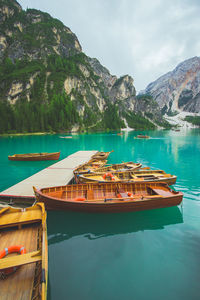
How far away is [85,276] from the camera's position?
702 cm

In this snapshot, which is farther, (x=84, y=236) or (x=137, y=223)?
(x=137, y=223)

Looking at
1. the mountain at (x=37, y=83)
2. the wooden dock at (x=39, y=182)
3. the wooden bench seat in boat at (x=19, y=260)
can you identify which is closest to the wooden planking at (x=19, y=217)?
the wooden bench seat in boat at (x=19, y=260)

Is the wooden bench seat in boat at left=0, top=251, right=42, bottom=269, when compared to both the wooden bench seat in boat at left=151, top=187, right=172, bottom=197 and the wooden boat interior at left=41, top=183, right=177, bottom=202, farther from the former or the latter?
the wooden bench seat in boat at left=151, top=187, right=172, bottom=197

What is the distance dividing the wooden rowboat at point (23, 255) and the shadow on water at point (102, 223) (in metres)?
2.65

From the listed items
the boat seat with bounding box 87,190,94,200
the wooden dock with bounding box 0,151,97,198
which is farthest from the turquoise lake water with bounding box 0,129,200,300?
the wooden dock with bounding box 0,151,97,198

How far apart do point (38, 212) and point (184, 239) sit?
9867 mm

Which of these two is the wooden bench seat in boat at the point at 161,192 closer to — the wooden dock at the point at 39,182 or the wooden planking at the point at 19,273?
the wooden dock at the point at 39,182

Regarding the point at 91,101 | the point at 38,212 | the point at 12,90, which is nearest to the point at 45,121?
the point at 12,90

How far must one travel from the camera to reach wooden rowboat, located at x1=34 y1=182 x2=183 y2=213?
36.2ft

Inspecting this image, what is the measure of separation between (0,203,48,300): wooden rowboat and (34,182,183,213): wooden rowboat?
8.41 ft

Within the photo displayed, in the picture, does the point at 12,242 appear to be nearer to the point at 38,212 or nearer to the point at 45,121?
the point at 38,212

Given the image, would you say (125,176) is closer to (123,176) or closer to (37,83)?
(123,176)

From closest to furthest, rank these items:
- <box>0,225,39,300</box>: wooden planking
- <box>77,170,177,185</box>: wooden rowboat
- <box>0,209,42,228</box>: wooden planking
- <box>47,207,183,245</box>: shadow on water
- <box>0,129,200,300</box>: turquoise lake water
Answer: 1. <box>0,225,39,300</box>: wooden planking
2. <box>0,129,200,300</box>: turquoise lake water
3. <box>0,209,42,228</box>: wooden planking
4. <box>47,207,183,245</box>: shadow on water
5. <box>77,170,177,185</box>: wooden rowboat

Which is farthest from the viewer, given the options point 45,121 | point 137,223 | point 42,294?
point 45,121
